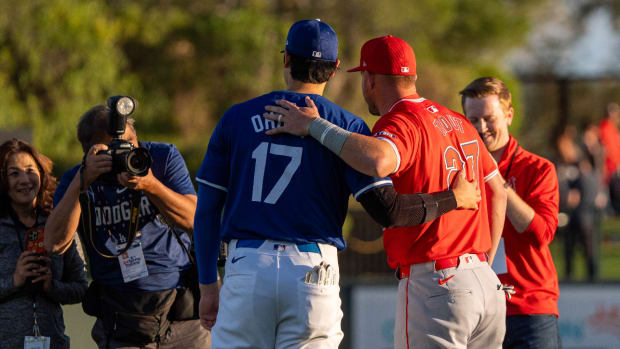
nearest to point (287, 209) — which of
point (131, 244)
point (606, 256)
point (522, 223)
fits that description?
point (131, 244)

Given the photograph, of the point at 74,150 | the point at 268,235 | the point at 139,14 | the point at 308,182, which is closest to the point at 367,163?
the point at 308,182

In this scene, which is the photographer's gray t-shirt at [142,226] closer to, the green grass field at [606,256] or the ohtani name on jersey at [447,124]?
the ohtani name on jersey at [447,124]

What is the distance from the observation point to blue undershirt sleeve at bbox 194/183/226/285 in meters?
3.83

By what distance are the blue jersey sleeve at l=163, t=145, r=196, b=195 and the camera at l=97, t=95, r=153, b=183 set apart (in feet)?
1.09

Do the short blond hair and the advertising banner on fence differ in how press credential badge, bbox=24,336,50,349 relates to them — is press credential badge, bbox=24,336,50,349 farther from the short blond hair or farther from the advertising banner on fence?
the advertising banner on fence

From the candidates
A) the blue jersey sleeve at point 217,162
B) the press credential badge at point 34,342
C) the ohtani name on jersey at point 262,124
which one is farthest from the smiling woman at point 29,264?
the ohtani name on jersey at point 262,124

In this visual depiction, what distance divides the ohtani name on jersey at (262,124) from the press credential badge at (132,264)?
1132 millimetres

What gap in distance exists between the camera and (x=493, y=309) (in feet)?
13.2

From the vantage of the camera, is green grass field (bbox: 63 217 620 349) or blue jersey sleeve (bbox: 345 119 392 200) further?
green grass field (bbox: 63 217 620 349)

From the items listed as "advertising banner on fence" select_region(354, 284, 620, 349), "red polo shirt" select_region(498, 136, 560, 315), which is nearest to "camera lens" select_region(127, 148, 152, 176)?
"red polo shirt" select_region(498, 136, 560, 315)

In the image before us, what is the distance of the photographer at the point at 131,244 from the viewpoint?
14.3ft

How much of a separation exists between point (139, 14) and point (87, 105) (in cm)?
331

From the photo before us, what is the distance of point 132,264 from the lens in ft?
14.7

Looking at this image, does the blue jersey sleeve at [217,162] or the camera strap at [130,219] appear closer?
the blue jersey sleeve at [217,162]
